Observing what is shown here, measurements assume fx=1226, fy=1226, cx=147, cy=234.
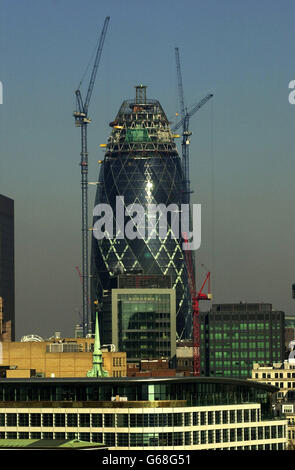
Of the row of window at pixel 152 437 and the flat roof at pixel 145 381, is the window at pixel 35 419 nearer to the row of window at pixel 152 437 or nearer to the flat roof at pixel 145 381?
the row of window at pixel 152 437

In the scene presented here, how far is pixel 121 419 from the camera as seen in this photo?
13038 cm

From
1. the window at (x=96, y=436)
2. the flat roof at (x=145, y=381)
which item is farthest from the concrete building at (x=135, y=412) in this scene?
the window at (x=96, y=436)

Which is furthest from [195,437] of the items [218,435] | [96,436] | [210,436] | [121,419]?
[96,436]

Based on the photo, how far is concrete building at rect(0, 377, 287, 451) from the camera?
130000mm

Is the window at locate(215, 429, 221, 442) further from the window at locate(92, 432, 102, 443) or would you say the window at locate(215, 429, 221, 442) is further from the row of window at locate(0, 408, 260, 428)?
the window at locate(92, 432, 102, 443)

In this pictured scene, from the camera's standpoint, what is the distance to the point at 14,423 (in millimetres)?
136500

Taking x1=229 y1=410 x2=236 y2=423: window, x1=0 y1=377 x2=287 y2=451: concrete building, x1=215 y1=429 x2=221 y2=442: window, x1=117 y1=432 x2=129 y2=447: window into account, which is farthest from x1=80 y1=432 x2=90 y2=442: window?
x1=229 y1=410 x2=236 y2=423: window

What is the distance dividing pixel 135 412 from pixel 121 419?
1.77 meters

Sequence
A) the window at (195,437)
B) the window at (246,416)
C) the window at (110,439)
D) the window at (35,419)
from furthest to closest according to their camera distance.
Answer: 1. the window at (246,416)
2. the window at (35,419)
3. the window at (195,437)
4. the window at (110,439)

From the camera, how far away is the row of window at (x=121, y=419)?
427 feet

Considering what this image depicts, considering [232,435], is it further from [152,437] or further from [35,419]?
[35,419]
